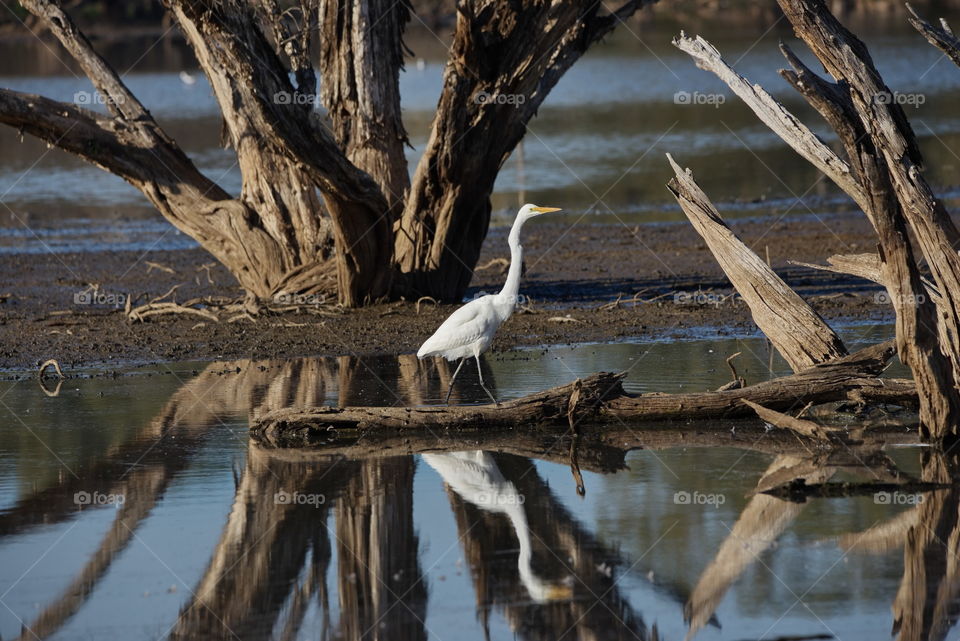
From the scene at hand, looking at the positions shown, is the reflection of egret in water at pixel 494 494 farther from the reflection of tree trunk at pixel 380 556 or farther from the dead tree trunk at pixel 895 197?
the dead tree trunk at pixel 895 197

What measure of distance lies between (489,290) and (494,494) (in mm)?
7893

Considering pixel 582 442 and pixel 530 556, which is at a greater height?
Result: pixel 582 442

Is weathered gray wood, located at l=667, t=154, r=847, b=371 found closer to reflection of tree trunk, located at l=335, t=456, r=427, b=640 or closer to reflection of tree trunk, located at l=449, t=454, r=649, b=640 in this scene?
reflection of tree trunk, located at l=449, t=454, r=649, b=640

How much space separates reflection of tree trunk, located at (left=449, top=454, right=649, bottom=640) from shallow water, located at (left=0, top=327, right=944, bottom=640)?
14 millimetres

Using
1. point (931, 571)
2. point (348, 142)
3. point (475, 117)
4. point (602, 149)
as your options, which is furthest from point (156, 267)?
point (602, 149)

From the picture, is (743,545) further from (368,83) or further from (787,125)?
(368,83)

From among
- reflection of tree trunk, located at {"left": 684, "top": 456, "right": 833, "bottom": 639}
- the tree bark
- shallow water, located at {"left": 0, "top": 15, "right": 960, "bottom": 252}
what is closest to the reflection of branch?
reflection of tree trunk, located at {"left": 684, "top": 456, "right": 833, "bottom": 639}

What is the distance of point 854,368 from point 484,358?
3.97 m

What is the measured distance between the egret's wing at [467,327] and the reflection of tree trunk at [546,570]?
211 cm

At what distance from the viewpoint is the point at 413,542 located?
7086mm

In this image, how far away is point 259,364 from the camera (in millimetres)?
11945

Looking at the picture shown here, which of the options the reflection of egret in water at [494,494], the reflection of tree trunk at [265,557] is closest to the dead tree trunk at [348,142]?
the reflection of egret in water at [494,494]

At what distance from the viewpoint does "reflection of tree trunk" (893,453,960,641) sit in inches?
228

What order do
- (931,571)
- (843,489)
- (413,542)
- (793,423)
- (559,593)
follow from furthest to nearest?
(793,423)
(843,489)
(413,542)
(931,571)
(559,593)
